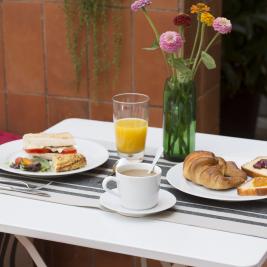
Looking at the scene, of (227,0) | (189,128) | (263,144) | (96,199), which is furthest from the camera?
→ (227,0)

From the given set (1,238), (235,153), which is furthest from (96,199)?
(1,238)

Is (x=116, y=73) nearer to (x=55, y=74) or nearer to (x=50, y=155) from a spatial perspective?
(x=55, y=74)

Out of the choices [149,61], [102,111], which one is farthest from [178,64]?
[102,111]

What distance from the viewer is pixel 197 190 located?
1801mm

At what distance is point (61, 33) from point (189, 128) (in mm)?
1068

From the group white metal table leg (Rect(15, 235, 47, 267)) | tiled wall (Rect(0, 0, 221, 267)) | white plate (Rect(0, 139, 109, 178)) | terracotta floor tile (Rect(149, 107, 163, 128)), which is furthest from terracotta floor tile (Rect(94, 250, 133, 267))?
white metal table leg (Rect(15, 235, 47, 267))

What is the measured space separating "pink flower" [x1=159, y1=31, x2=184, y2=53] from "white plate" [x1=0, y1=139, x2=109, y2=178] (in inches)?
13.3

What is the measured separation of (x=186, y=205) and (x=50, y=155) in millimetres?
418

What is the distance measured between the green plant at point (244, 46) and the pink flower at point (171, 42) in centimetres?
204

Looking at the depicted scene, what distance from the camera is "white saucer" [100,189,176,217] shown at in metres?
1.68

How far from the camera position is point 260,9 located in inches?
156

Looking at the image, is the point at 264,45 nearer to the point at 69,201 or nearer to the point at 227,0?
the point at 227,0

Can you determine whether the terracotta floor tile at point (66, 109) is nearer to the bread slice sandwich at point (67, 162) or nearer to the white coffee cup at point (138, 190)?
the bread slice sandwich at point (67, 162)

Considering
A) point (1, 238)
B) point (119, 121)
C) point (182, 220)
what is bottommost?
point (1, 238)
